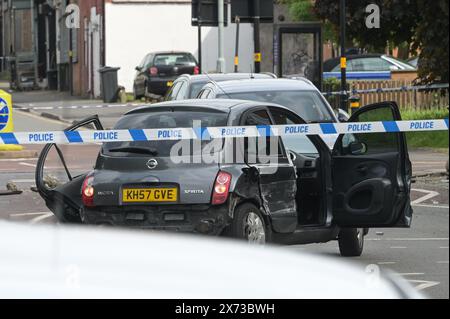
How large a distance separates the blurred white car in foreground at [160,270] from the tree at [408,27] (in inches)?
685

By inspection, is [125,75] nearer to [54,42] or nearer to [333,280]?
[54,42]

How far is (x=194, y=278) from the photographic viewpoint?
89.6 inches

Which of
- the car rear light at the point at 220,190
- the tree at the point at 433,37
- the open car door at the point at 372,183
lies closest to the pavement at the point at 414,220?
the open car door at the point at 372,183

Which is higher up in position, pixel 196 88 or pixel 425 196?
pixel 196 88

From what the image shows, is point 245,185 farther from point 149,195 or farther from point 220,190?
point 149,195

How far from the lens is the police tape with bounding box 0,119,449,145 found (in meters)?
9.62

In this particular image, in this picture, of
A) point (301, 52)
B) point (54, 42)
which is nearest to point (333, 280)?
point (301, 52)

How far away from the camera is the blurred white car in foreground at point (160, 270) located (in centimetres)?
221

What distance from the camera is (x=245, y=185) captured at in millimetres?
9367

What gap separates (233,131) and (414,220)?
13.7 feet

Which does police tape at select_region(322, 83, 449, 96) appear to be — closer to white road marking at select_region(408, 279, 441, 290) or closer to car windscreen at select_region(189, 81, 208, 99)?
car windscreen at select_region(189, 81, 208, 99)

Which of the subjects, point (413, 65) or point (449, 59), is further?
point (413, 65)

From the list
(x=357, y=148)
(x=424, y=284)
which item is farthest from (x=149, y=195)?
(x=424, y=284)
